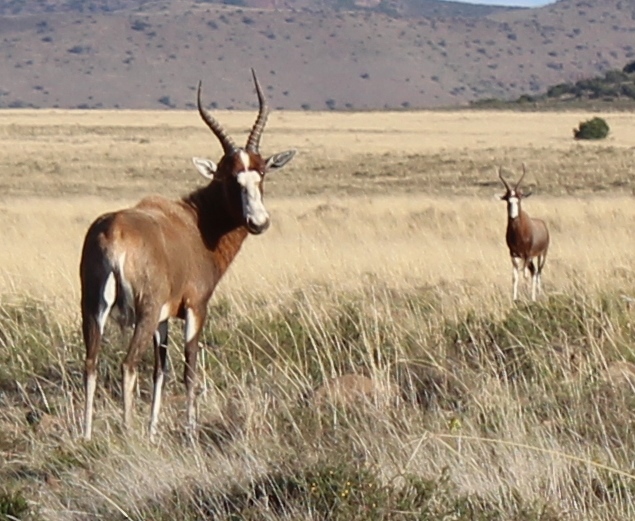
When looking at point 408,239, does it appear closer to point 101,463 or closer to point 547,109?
point 101,463

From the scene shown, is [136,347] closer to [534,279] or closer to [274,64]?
[534,279]

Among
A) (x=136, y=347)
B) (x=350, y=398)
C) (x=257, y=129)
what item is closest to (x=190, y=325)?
(x=136, y=347)

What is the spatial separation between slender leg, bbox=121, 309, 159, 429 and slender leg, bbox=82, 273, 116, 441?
16 centimetres

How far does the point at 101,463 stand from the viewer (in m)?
5.85

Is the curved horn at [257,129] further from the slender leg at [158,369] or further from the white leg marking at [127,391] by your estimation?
the white leg marking at [127,391]

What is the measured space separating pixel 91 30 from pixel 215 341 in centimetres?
18856

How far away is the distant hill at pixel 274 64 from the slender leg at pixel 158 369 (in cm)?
14678

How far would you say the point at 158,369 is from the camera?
273 inches

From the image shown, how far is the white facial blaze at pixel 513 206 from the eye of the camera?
16.2m

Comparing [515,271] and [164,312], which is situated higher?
[164,312]

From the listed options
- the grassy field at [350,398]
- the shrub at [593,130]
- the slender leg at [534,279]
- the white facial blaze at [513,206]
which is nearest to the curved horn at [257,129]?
the grassy field at [350,398]

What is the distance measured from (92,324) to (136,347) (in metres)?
0.25

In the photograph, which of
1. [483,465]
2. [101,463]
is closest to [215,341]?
[101,463]

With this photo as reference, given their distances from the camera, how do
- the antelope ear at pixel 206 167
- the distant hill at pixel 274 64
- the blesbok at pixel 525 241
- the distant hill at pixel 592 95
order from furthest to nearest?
the distant hill at pixel 274 64
the distant hill at pixel 592 95
the blesbok at pixel 525 241
the antelope ear at pixel 206 167
